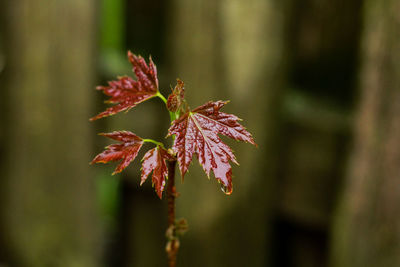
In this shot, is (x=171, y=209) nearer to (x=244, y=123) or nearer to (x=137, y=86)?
(x=137, y=86)

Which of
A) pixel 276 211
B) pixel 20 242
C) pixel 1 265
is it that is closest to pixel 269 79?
pixel 276 211

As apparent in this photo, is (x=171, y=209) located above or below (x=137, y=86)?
below

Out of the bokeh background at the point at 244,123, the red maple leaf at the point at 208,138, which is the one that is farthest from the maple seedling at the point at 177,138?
the bokeh background at the point at 244,123

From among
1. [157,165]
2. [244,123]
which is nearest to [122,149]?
[157,165]

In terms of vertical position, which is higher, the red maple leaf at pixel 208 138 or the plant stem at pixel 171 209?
the red maple leaf at pixel 208 138

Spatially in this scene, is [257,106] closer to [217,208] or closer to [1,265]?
[217,208]

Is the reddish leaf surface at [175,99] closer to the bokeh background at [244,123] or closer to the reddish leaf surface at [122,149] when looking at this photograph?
the reddish leaf surface at [122,149]
